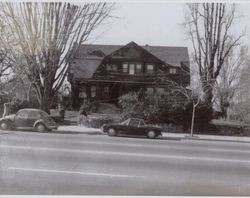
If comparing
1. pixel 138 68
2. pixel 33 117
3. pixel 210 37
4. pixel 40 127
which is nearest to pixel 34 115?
pixel 33 117

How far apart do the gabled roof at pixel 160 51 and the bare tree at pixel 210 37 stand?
0.45 feet

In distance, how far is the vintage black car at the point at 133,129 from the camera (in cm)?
404

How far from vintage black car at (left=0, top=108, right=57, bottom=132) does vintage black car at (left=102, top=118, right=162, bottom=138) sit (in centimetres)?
47

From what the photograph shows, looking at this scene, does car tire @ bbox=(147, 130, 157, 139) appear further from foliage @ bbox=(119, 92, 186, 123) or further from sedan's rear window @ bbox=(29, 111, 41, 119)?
sedan's rear window @ bbox=(29, 111, 41, 119)

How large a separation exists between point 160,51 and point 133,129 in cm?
70

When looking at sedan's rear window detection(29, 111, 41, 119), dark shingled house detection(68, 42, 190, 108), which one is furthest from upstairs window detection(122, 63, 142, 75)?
sedan's rear window detection(29, 111, 41, 119)

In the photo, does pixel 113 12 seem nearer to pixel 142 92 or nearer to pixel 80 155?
pixel 142 92

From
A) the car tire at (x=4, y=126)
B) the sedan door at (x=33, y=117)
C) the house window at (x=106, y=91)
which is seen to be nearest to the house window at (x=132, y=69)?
the house window at (x=106, y=91)

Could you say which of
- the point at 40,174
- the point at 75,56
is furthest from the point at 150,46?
the point at 40,174

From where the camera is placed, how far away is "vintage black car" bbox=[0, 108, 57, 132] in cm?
396

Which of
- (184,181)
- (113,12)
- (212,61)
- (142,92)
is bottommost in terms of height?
(184,181)

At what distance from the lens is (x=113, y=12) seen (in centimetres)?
399

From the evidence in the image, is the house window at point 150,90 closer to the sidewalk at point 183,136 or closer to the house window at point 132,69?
the house window at point 132,69

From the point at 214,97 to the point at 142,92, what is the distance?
61 centimetres
